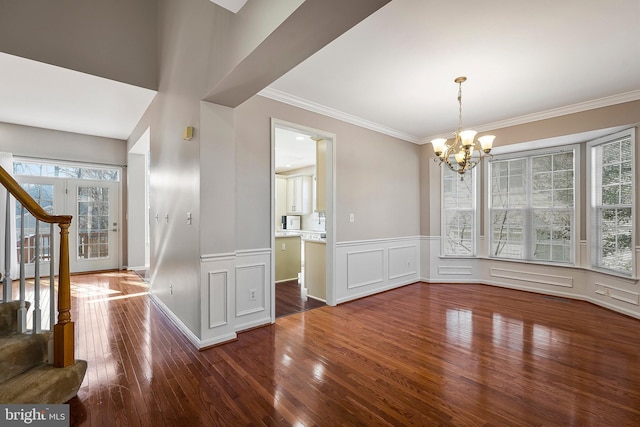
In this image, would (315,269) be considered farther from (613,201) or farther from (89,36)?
(613,201)

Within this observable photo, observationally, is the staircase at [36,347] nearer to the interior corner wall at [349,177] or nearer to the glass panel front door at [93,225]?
the interior corner wall at [349,177]

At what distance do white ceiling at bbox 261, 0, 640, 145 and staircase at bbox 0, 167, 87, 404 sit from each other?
2.46 metres

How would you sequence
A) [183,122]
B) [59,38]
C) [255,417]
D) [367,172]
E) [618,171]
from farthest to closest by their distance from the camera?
[367,172], [618,171], [59,38], [183,122], [255,417]

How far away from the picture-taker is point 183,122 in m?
3.13

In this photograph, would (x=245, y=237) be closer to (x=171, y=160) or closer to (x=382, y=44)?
(x=171, y=160)

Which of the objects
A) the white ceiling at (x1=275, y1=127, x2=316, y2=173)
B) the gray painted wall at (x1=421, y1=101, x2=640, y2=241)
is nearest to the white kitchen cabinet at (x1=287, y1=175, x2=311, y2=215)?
the white ceiling at (x1=275, y1=127, x2=316, y2=173)

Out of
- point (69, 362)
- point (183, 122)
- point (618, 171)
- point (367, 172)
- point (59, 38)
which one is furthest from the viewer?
point (367, 172)

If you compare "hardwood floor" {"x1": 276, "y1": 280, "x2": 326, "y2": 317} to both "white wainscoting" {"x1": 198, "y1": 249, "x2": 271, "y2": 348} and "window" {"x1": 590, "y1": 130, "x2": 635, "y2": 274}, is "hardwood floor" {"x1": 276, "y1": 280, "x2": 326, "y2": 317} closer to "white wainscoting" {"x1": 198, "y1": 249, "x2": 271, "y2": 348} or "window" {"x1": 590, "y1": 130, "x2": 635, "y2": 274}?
"white wainscoting" {"x1": 198, "y1": 249, "x2": 271, "y2": 348}

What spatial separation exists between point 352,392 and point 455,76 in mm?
3246

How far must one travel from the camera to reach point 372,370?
238 centimetres

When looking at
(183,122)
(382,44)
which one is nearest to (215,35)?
(183,122)

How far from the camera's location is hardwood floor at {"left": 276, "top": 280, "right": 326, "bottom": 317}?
3.86 meters

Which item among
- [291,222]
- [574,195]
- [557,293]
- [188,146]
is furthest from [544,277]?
[291,222]

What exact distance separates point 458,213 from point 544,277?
1.65 m
